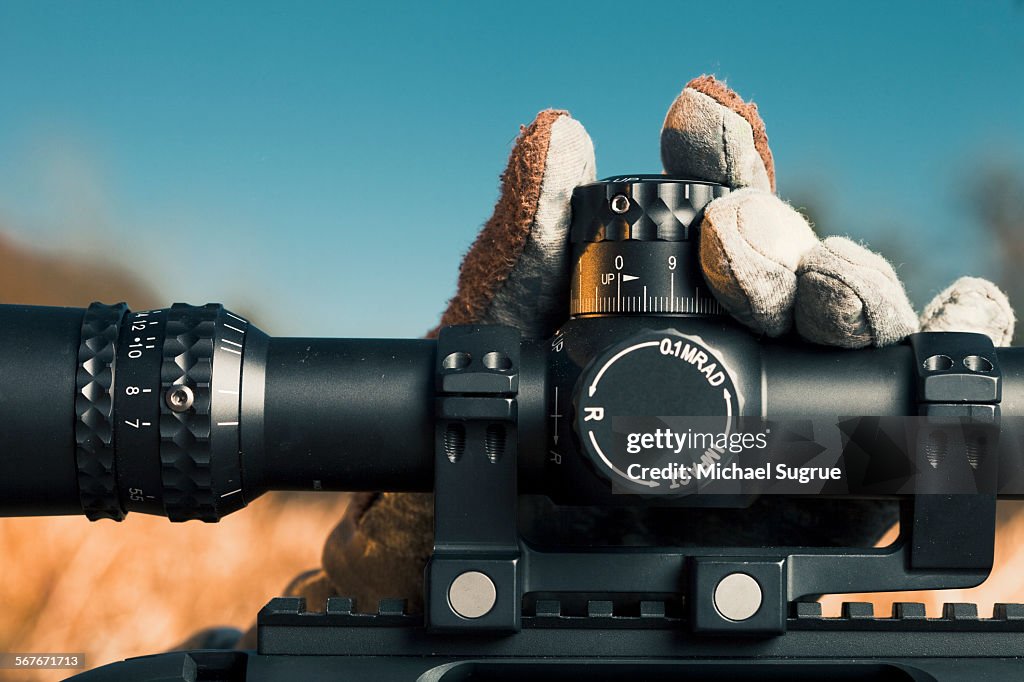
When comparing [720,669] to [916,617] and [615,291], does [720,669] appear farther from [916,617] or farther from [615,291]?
[615,291]

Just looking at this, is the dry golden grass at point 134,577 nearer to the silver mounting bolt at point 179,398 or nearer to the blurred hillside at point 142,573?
the blurred hillside at point 142,573

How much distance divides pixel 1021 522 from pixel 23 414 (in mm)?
951

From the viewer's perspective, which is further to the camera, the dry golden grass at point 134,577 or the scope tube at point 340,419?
the dry golden grass at point 134,577

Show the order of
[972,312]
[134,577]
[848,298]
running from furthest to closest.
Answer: [134,577] → [972,312] → [848,298]

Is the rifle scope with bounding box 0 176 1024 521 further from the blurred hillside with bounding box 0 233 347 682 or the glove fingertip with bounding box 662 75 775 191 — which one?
the blurred hillside with bounding box 0 233 347 682

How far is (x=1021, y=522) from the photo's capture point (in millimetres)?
A: 1052

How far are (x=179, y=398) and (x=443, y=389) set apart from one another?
13cm

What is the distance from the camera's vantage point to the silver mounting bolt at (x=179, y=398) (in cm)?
51

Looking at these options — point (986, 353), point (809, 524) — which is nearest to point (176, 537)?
point (809, 524)

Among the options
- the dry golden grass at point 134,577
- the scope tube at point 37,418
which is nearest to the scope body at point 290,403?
the scope tube at point 37,418

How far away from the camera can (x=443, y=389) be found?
0.51 metres

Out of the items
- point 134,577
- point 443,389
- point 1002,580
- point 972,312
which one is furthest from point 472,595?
point 1002,580

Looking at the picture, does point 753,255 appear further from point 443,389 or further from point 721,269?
point 443,389

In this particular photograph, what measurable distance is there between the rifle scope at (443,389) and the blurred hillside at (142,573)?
0.45m
